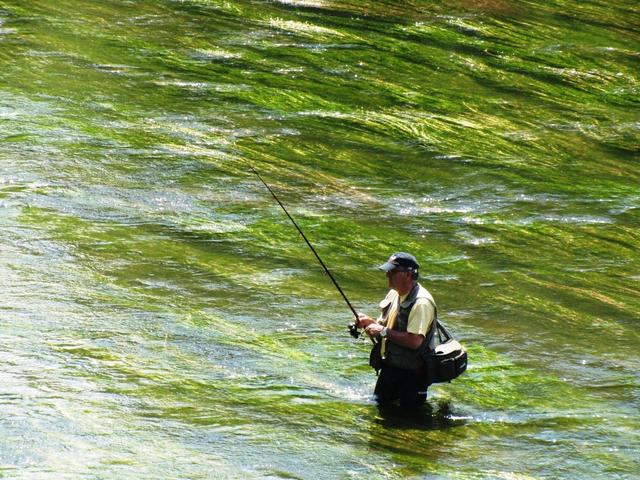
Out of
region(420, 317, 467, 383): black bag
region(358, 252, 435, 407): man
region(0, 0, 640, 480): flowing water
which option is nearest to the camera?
region(0, 0, 640, 480): flowing water

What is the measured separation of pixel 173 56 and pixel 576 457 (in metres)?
14.9

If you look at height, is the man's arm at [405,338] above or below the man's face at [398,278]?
below

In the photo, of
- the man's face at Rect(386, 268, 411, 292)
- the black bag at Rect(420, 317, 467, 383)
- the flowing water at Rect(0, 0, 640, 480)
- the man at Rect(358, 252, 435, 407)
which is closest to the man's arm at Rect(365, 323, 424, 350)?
the man at Rect(358, 252, 435, 407)

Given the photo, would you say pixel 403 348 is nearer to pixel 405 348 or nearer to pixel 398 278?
pixel 405 348

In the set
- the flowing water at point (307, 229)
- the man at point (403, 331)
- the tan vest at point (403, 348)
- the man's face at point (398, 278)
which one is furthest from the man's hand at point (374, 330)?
the flowing water at point (307, 229)

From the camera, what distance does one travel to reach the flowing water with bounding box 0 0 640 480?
9.29 meters

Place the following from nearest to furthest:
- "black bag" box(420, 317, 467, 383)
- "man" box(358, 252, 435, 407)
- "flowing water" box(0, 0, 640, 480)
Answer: "flowing water" box(0, 0, 640, 480)
"man" box(358, 252, 435, 407)
"black bag" box(420, 317, 467, 383)

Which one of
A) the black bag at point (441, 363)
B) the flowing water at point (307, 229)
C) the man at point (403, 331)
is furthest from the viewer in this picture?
the black bag at point (441, 363)

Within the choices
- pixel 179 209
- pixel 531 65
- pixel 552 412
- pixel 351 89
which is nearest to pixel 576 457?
pixel 552 412

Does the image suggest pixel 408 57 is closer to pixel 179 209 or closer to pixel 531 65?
pixel 531 65

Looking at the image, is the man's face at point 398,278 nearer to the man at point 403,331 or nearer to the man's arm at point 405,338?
the man at point 403,331

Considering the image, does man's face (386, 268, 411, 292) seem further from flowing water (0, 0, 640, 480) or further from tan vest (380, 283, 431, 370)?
flowing water (0, 0, 640, 480)

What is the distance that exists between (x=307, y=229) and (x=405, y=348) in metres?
5.69

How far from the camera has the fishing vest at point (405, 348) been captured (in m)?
9.50
